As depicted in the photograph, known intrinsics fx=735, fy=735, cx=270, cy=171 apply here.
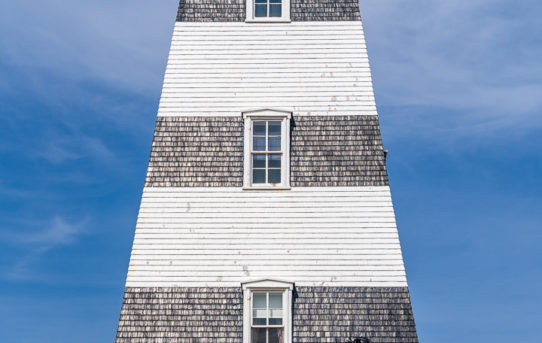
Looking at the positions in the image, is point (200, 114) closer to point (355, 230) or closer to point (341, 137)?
point (341, 137)

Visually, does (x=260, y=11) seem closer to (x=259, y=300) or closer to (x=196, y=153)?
(x=196, y=153)

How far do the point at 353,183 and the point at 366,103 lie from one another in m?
2.60

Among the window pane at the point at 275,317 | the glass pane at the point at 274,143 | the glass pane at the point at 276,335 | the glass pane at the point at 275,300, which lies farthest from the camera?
the glass pane at the point at 274,143

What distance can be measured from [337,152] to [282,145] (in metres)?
1.63

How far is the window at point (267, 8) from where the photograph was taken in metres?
23.6

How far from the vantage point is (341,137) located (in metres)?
21.8

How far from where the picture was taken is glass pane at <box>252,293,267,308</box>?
20.1m

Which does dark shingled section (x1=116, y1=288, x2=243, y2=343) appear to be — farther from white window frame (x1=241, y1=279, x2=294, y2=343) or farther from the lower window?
the lower window

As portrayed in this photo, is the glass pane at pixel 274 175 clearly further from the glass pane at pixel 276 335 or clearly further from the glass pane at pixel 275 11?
the glass pane at pixel 275 11

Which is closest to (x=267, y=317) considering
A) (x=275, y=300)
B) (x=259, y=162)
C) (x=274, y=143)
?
(x=275, y=300)

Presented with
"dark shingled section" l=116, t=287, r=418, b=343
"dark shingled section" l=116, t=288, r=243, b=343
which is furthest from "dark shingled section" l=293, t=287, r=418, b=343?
"dark shingled section" l=116, t=288, r=243, b=343

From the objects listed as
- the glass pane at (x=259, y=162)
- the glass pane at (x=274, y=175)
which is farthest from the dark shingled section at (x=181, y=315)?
the glass pane at (x=259, y=162)

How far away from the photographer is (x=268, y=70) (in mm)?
22734

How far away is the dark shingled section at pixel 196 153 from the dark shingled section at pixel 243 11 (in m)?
3.66
